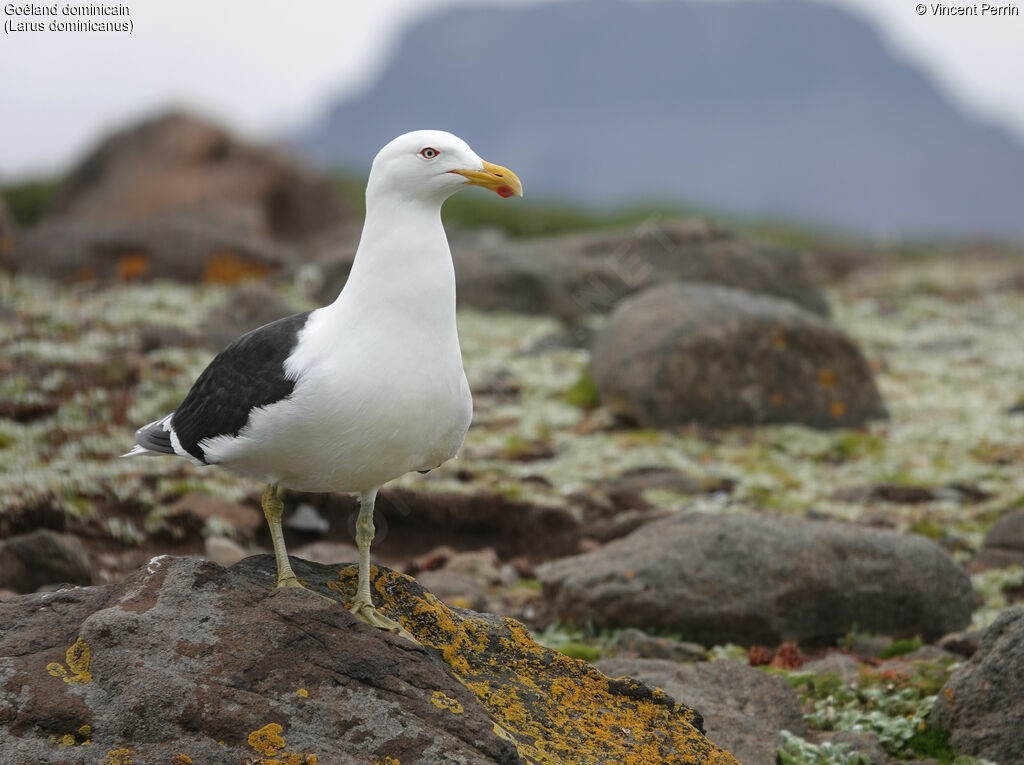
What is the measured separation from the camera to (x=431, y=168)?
5.95 metres

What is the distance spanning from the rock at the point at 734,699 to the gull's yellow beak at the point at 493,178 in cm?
351

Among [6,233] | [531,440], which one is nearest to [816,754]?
[531,440]

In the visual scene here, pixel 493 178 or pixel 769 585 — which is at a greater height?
pixel 493 178

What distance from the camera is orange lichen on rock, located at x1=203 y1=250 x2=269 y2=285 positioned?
2550 centimetres

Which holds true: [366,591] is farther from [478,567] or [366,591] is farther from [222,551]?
[478,567]

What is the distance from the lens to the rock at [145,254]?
82.4 feet

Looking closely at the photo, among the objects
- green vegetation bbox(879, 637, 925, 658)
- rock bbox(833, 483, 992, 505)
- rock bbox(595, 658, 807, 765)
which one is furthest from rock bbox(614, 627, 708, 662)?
rock bbox(833, 483, 992, 505)

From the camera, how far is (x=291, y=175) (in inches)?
1325

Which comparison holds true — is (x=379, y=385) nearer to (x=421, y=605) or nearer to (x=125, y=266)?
(x=421, y=605)

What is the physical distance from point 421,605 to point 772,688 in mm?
2877

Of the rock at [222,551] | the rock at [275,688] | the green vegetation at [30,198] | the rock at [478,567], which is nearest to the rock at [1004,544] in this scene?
the rock at [478,567]

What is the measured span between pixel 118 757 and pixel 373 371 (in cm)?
216

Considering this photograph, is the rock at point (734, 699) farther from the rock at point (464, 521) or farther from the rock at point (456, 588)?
the rock at point (464, 521)

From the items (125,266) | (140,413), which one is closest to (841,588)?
(140,413)
